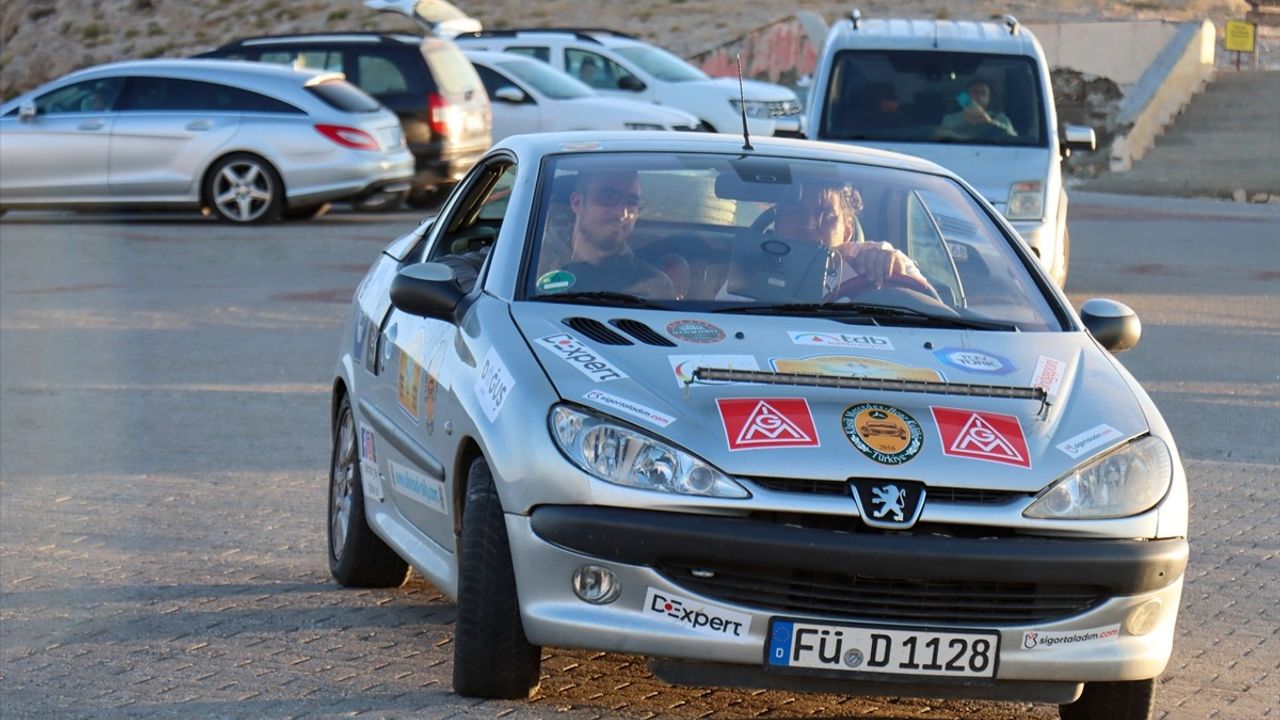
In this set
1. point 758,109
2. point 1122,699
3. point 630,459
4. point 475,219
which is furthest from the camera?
point 758,109

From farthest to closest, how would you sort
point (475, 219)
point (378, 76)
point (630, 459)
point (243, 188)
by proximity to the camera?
point (378, 76) < point (243, 188) < point (475, 219) < point (630, 459)

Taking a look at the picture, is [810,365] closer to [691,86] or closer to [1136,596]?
[1136,596]

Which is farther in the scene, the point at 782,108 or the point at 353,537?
the point at 782,108

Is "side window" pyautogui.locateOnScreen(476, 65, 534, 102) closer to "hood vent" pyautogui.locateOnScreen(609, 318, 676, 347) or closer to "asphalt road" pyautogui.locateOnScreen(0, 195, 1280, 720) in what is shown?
"asphalt road" pyautogui.locateOnScreen(0, 195, 1280, 720)

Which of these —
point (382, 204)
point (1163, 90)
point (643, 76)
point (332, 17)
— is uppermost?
point (643, 76)

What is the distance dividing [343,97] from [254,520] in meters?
13.5

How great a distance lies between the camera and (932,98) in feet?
48.8

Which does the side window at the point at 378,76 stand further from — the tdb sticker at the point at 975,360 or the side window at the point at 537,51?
the tdb sticker at the point at 975,360

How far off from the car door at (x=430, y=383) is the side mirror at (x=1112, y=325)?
1.73m

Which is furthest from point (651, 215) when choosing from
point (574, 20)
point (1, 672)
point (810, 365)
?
point (574, 20)

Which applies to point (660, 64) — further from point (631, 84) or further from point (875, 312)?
point (875, 312)

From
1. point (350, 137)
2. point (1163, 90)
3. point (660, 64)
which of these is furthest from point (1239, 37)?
point (350, 137)

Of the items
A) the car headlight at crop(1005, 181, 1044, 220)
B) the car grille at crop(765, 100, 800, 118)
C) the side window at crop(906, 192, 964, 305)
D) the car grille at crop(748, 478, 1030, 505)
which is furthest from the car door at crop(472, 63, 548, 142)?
the car grille at crop(748, 478, 1030, 505)

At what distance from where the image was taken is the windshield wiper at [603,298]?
5691 mm
